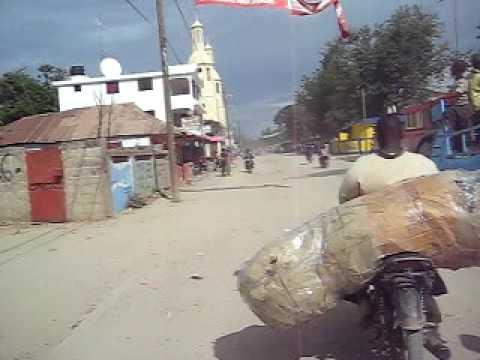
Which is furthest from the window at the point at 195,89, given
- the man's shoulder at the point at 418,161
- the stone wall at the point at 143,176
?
the man's shoulder at the point at 418,161

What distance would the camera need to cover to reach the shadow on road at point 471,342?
452 centimetres

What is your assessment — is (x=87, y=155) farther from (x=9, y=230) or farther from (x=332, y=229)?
(x=332, y=229)

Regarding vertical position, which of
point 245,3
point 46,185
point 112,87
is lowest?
point 46,185

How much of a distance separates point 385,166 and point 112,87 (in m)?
58.1

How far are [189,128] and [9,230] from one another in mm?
35072

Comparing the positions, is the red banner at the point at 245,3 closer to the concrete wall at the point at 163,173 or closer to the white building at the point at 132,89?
the concrete wall at the point at 163,173

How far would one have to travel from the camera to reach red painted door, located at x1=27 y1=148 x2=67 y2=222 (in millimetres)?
15570

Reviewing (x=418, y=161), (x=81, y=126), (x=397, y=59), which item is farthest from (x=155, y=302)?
(x=81, y=126)

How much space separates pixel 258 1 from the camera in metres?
11.0

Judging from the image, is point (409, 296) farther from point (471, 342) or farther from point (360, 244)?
point (471, 342)

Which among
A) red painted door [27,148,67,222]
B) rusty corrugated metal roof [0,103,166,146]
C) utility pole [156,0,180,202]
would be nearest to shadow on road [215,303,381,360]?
red painted door [27,148,67,222]

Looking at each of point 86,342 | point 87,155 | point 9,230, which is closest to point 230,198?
point 87,155

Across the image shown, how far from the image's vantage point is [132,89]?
195 feet

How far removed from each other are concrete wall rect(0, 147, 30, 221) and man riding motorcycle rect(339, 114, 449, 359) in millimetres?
13152
